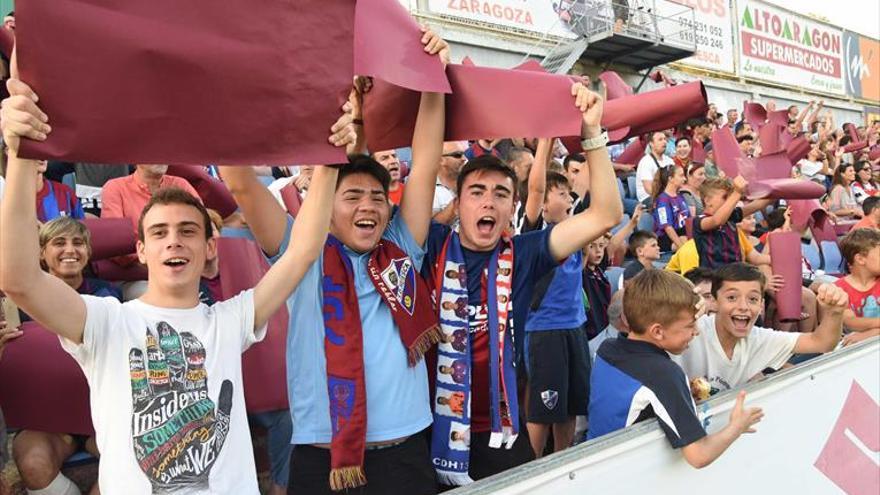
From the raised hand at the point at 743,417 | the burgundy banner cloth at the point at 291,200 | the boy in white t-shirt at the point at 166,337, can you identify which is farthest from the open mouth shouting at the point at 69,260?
the raised hand at the point at 743,417

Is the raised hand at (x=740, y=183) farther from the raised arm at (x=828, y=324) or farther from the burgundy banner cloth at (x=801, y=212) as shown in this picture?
the burgundy banner cloth at (x=801, y=212)

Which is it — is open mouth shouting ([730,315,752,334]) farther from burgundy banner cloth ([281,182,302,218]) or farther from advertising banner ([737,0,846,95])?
advertising banner ([737,0,846,95])

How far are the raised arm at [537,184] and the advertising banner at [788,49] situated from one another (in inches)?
914

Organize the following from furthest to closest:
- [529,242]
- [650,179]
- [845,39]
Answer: [845,39] < [650,179] < [529,242]

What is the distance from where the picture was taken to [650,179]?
7688 millimetres

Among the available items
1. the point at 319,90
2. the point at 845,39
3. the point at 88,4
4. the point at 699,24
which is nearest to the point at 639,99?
the point at 319,90

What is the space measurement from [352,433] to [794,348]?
222 cm

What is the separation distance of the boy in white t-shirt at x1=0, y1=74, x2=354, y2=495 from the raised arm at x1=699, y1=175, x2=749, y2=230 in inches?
142

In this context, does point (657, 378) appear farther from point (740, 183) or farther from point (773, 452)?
point (740, 183)

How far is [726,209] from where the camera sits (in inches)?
186

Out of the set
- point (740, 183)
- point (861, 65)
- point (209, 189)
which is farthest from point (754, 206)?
point (861, 65)

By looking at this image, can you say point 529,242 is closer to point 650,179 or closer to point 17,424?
point 17,424

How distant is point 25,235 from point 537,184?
2.16 meters

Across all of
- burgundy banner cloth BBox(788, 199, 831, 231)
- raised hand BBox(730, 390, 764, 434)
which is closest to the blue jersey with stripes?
raised hand BBox(730, 390, 764, 434)
